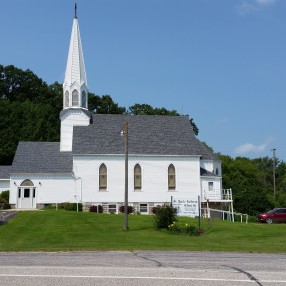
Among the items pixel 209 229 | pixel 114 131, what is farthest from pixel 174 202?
pixel 114 131

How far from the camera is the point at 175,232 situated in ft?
90.8

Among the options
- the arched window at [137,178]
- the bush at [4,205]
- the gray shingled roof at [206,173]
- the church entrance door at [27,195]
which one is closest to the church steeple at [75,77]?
the arched window at [137,178]

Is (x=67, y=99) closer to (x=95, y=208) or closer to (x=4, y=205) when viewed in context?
(x=95, y=208)

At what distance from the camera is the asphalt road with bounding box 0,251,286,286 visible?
10.2m

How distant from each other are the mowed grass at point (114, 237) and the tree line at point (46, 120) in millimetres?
31998

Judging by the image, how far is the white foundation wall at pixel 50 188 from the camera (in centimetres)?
4650

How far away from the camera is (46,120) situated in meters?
74.8

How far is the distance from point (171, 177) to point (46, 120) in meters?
31.9

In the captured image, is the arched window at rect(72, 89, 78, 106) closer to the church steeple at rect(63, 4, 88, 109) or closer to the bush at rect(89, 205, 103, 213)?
the church steeple at rect(63, 4, 88, 109)

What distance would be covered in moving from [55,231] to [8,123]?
160ft

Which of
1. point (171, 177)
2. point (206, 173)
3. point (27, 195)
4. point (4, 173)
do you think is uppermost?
point (4, 173)

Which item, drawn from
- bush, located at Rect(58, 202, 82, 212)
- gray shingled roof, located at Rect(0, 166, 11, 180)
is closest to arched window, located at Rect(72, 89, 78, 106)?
gray shingled roof, located at Rect(0, 166, 11, 180)

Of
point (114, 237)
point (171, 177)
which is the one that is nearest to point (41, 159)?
point (171, 177)

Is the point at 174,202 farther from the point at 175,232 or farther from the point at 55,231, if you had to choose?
the point at 55,231
